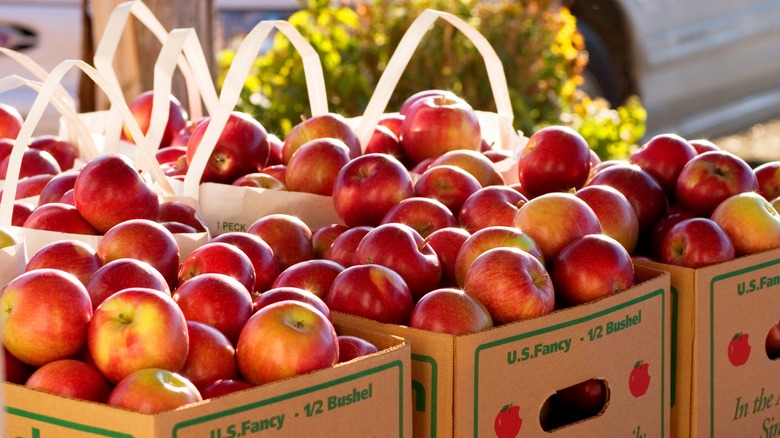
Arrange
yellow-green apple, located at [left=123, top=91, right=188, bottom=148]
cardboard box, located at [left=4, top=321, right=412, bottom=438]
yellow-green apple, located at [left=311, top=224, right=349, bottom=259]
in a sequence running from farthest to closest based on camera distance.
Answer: yellow-green apple, located at [left=123, top=91, right=188, bottom=148]
yellow-green apple, located at [left=311, top=224, right=349, bottom=259]
cardboard box, located at [left=4, top=321, right=412, bottom=438]

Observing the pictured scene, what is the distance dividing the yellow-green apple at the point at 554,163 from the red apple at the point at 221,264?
2.55ft

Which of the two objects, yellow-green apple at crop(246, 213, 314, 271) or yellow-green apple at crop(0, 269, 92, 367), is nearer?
yellow-green apple at crop(0, 269, 92, 367)

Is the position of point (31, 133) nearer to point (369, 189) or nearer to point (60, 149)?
point (369, 189)

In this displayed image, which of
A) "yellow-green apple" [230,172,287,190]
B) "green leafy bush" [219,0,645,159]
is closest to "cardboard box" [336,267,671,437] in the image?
"yellow-green apple" [230,172,287,190]

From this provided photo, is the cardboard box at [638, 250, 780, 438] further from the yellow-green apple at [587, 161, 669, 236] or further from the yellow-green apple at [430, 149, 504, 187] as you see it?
the yellow-green apple at [430, 149, 504, 187]

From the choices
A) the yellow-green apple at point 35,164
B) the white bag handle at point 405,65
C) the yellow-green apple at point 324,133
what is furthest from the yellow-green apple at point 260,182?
the yellow-green apple at point 35,164

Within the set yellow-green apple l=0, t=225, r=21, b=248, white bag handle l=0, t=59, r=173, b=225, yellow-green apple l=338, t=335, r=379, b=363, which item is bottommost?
yellow-green apple l=338, t=335, r=379, b=363

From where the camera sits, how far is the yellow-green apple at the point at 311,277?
1885 millimetres

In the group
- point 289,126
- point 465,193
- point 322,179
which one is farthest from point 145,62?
point 465,193

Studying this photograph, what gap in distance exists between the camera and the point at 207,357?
155 cm

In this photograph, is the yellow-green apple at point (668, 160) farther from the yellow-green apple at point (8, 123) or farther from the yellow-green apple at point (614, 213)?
the yellow-green apple at point (8, 123)

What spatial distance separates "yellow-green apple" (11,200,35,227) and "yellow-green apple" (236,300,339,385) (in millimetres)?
867

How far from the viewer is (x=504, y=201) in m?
2.16

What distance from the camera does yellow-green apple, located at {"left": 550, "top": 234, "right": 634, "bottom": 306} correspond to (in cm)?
187
